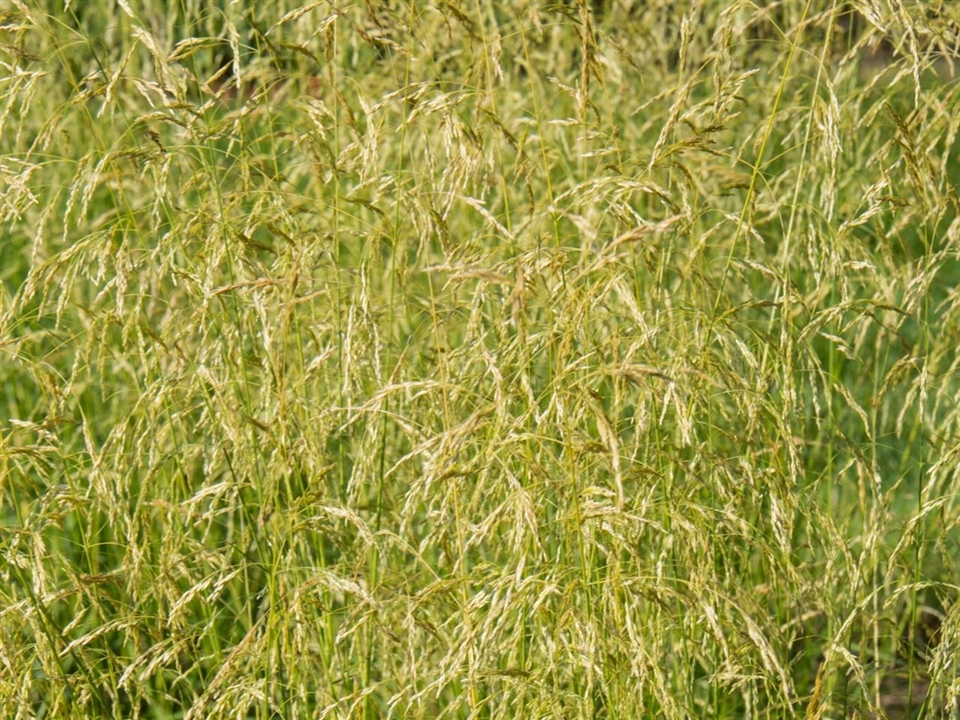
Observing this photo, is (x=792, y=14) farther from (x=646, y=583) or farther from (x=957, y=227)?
(x=646, y=583)

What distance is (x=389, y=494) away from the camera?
2.55 meters

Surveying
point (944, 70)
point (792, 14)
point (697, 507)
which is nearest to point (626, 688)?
point (697, 507)

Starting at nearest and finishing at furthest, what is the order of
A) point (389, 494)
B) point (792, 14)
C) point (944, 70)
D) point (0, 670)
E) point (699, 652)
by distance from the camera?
point (0, 670), point (699, 652), point (389, 494), point (792, 14), point (944, 70)

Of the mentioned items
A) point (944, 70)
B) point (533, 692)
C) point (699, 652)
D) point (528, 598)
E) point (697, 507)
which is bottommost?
point (944, 70)

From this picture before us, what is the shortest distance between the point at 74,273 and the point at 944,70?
6.89m

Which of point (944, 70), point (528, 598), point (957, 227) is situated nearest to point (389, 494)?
point (528, 598)

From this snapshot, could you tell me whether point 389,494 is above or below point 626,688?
below

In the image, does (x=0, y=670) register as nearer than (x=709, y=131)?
No

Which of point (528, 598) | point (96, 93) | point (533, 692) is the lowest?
→ point (533, 692)

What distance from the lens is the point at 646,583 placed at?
188 cm

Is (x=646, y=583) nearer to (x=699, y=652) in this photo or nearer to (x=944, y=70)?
(x=699, y=652)

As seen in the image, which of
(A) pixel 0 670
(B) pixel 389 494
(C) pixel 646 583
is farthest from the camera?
(B) pixel 389 494

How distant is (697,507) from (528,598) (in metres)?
0.29

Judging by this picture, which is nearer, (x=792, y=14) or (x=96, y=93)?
(x=96, y=93)
